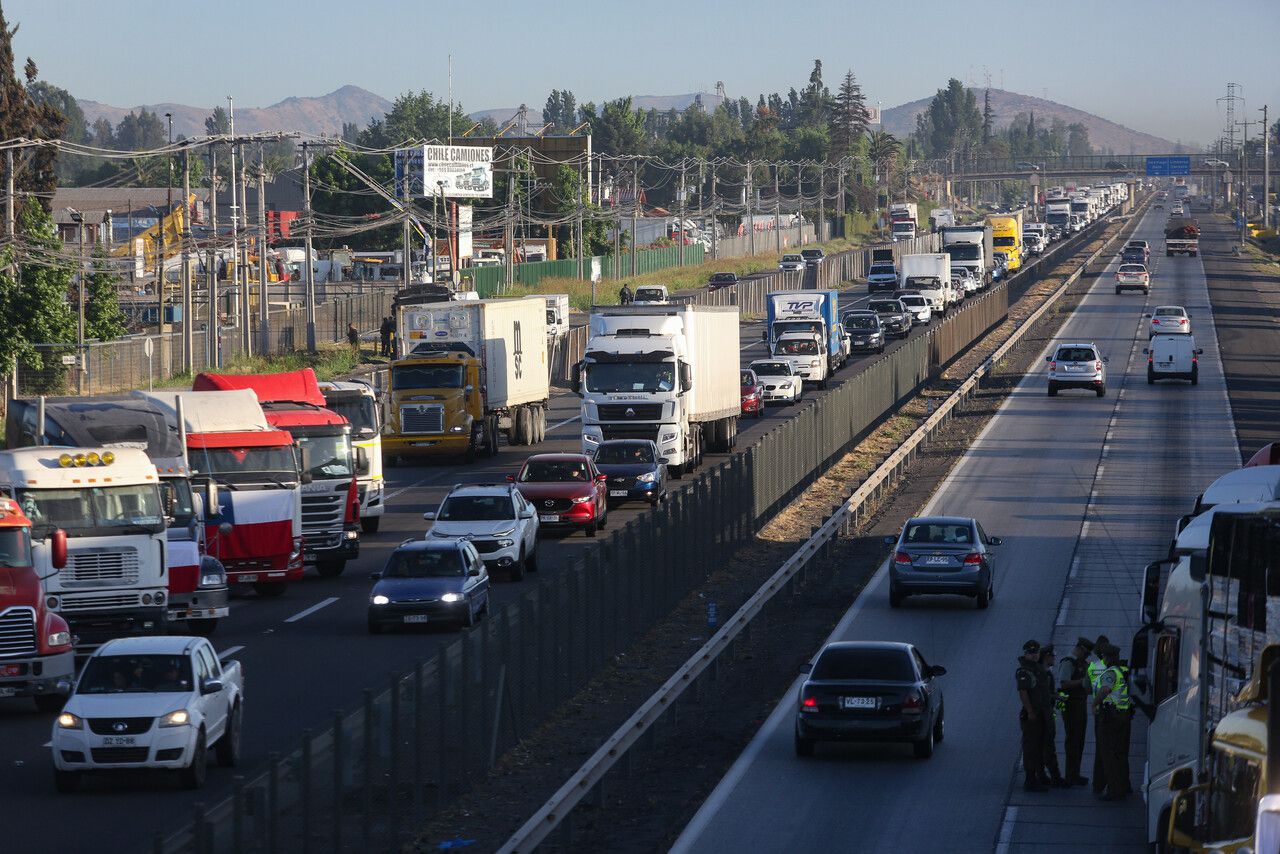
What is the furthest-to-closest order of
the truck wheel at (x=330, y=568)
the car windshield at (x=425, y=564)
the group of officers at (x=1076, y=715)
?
the truck wheel at (x=330, y=568)
the car windshield at (x=425, y=564)
the group of officers at (x=1076, y=715)

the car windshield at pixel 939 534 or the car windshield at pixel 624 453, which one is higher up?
the car windshield at pixel 624 453

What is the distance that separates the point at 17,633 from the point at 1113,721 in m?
12.1

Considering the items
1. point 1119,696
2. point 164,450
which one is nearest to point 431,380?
point 164,450

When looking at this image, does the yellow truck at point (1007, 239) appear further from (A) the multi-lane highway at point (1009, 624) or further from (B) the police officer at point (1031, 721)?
(B) the police officer at point (1031, 721)

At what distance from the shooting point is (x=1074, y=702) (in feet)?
65.2

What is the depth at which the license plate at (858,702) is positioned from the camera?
2039 cm

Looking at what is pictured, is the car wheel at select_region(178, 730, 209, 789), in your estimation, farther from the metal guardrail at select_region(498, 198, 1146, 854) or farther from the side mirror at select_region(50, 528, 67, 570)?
the side mirror at select_region(50, 528, 67, 570)

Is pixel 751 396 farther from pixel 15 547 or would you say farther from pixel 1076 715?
pixel 1076 715

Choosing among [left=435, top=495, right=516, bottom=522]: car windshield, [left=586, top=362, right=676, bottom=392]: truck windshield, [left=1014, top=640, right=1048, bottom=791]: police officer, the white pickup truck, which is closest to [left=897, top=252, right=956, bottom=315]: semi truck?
[left=586, top=362, right=676, bottom=392]: truck windshield

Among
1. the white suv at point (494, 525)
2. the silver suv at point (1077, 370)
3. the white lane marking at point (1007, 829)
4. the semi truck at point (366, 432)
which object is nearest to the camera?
the white lane marking at point (1007, 829)

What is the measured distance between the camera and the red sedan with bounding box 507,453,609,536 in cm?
3772

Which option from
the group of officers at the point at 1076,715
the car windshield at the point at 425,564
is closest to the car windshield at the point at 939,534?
the car windshield at the point at 425,564

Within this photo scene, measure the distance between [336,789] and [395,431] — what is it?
36.3 m

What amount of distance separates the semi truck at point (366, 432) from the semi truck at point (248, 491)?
6.70 meters
